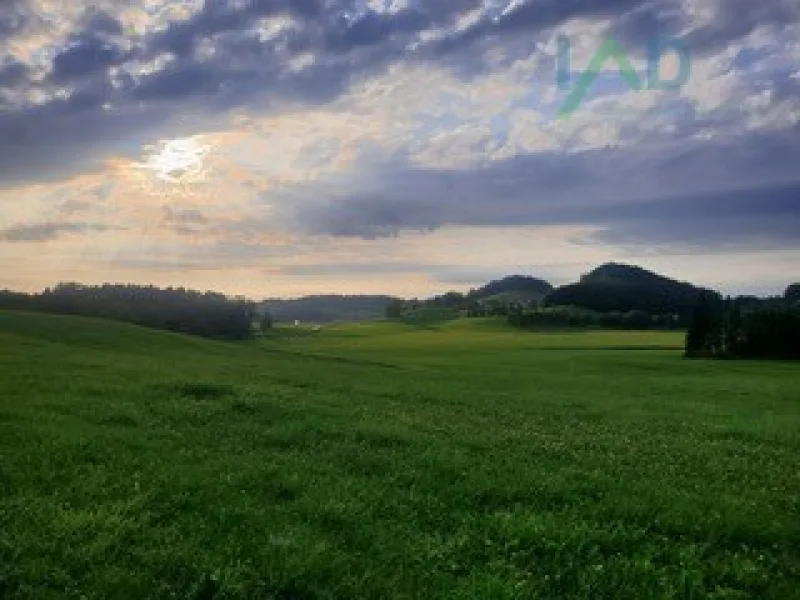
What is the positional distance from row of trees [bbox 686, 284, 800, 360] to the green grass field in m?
95.9

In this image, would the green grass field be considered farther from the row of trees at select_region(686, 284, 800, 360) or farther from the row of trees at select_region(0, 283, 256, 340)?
the row of trees at select_region(0, 283, 256, 340)

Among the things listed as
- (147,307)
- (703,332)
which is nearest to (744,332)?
(703,332)

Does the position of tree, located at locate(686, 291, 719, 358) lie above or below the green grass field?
above

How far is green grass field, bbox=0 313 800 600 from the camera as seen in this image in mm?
11523

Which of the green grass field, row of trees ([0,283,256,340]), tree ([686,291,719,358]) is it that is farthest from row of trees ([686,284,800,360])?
the green grass field

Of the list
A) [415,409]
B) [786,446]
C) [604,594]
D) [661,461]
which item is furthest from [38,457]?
[786,446]

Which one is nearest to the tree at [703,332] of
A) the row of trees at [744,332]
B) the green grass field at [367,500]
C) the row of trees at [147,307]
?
the row of trees at [744,332]

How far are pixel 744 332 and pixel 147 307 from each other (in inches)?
4376

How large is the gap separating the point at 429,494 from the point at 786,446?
56.4 feet

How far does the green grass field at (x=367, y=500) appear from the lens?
1152 centimetres

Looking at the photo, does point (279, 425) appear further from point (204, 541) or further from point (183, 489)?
point (204, 541)

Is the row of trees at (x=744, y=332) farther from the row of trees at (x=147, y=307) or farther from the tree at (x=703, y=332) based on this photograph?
the row of trees at (x=147, y=307)

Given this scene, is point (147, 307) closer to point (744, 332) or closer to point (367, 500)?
point (744, 332)

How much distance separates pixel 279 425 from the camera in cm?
2378
